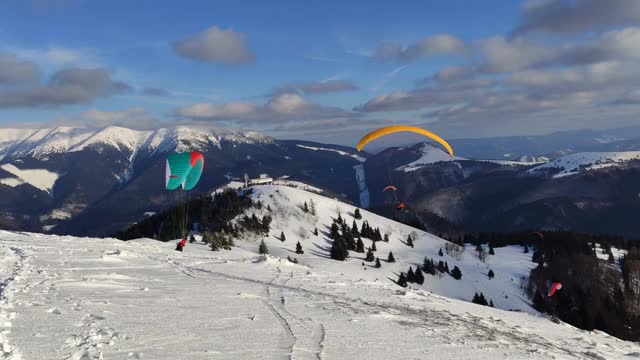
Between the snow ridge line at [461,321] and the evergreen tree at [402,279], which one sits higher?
the snow ridge line at [461,321]

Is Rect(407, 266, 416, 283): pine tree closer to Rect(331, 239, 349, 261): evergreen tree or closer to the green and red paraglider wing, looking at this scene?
Rect(331, 239, 349, 261): evergreen tree

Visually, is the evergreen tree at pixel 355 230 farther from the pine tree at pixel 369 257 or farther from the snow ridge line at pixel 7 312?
the snow ridge line at pixel 7 312

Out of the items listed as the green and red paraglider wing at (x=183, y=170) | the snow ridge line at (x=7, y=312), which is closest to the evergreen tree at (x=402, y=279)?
the green and red paraglider wing at (x=183, y=170)

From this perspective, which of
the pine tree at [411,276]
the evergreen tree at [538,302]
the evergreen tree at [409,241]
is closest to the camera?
the pine tree at [411,276]

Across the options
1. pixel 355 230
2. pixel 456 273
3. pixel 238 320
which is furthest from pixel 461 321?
pixel 355 230

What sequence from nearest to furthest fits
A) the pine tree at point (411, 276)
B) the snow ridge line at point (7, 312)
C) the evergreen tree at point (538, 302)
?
the snow ridge line at point (7, 312) → the pine tree at point (411, 276) → the evergreen tree at point (538, 302)

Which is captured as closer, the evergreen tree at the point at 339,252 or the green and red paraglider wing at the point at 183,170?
the green and red paraglider wing at the point at 183,170

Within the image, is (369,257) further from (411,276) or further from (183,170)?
(183,170)

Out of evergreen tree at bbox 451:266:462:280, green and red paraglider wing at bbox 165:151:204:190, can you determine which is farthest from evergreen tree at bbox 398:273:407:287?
green and red paraglider wing at bbox 165:151:204:190
